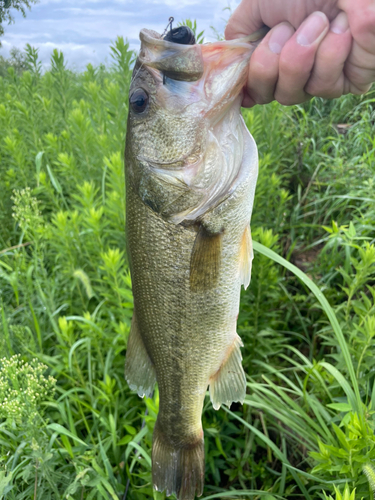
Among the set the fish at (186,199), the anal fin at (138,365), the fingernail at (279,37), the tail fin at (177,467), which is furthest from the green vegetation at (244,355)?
the fingernail at (279,37)

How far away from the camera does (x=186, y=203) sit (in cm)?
131

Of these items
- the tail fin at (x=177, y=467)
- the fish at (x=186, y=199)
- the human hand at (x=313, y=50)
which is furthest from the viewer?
the tail fin at (x=177, y=467)

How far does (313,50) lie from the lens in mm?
1144

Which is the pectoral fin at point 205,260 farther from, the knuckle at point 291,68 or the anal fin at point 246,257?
the knuckle at point 291,68

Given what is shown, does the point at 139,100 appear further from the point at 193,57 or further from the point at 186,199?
the point at 186,199

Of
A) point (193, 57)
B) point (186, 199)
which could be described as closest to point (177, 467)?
point (186, 199)

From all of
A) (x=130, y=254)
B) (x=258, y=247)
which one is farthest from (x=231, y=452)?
(x=130, y=254)

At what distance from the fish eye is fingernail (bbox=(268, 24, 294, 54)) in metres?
0.46

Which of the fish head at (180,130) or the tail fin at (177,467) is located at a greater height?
the fish head at (180,130)

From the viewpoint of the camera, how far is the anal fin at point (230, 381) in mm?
1520

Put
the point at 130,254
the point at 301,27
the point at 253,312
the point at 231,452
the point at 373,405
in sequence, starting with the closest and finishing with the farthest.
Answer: the point at 301,27, the point at 130,254, the point at 373,405, the point at 231,452, the point at 253,312

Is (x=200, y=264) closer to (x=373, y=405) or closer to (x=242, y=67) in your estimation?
(x=242, y=67)

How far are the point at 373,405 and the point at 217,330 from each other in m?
0.86

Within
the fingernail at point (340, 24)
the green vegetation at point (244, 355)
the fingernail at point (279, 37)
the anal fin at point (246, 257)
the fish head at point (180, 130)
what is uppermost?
the fingernail at point (340, 24)
